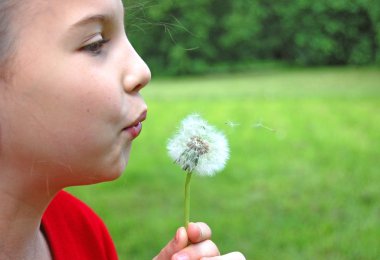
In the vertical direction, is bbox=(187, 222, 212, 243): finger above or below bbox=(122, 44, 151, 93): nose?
below

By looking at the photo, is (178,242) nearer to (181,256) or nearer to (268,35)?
(181,256)

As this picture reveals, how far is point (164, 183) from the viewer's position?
13.7 feet

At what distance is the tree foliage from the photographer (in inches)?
656

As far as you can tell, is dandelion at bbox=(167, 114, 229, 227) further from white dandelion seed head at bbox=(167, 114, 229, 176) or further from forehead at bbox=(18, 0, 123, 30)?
forehead at bbox=(18, 0, 123, 30)

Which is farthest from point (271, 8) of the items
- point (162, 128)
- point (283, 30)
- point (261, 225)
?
point (261, 225)

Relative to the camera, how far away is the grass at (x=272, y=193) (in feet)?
9.78

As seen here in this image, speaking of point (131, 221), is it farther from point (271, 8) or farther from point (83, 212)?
point (271, 8)

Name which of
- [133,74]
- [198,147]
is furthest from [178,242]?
[133,74]

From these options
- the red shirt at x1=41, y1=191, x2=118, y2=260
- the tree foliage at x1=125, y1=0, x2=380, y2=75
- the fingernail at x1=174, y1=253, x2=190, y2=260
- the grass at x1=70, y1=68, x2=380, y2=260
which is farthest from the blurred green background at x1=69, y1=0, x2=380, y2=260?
the tree foliage at x1=125, y1=0, x2=380, y2=75

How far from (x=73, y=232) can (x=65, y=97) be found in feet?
1.53

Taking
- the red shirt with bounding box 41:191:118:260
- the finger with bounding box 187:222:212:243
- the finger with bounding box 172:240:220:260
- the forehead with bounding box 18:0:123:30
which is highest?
the forehead with bounding box 18:0:123:30

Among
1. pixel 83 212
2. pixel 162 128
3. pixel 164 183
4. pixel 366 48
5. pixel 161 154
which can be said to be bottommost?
pixel 366 48

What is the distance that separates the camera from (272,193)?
390cm

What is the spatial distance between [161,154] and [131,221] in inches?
73.3
